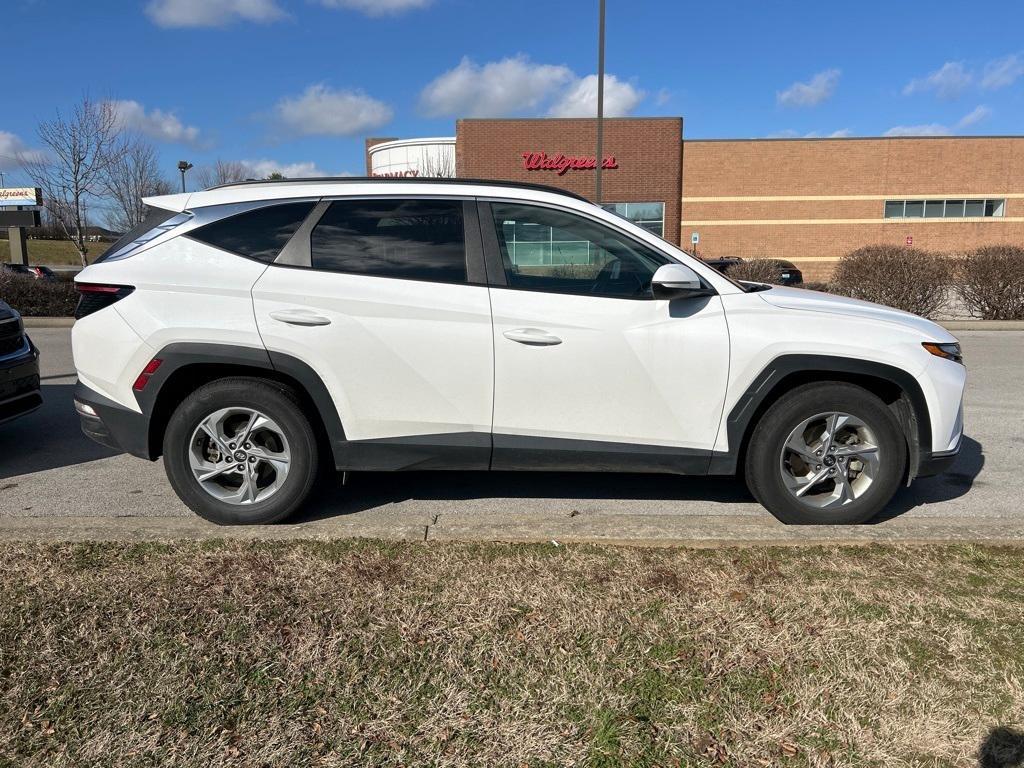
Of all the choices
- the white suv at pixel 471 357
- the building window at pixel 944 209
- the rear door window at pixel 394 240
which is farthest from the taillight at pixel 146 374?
the building window at pixel 944 209

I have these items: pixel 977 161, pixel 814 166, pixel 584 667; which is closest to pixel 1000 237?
pixel 977 161

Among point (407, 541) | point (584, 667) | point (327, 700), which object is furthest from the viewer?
point (407, 541)

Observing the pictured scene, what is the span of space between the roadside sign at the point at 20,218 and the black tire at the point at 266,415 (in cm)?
2752

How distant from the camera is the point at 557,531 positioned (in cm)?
384

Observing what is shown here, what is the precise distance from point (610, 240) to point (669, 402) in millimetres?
919

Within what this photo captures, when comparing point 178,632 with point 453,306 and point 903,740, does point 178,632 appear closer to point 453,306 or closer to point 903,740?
point 453,306

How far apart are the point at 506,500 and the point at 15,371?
366 centimetres

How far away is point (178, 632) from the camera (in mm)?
2867

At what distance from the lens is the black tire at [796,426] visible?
13.0 feet

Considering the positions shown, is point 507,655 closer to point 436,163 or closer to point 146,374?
point 146,374

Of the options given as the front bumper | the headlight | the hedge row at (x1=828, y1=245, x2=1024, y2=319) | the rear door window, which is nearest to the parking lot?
the front bumper

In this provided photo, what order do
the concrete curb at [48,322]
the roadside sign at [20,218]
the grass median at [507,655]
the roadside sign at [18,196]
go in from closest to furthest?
the grass median at [507,655] → the concrete curb at [48,322] → the roadside sign at [20,218] → the roadside sign at [18,196]

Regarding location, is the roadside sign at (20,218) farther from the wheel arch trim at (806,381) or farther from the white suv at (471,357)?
the wheel arch trim at (806,381)

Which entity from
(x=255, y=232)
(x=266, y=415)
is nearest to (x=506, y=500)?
(x=266, y=415)
